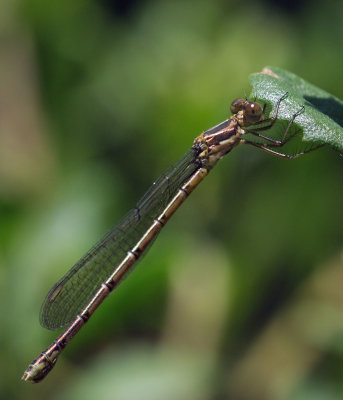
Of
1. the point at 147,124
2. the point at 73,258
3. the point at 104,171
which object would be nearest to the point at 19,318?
the point at 73,258

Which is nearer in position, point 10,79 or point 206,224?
point 206,224

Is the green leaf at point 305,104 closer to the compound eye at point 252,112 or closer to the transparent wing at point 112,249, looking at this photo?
the compound eye at point 252,112

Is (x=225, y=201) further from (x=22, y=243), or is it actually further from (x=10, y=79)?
(x=10, y=79)

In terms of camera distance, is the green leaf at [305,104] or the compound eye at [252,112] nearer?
the green leaf at [305,104]

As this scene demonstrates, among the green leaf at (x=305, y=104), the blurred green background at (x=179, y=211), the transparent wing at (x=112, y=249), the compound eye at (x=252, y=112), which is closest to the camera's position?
the green leaf at (x=305, y=104)

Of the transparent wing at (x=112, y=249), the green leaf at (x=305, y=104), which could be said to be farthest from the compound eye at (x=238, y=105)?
the green leaf at (x=305, y=104)

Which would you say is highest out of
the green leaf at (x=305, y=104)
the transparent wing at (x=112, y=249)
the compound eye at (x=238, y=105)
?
the compound eye at (x=238, y=105)

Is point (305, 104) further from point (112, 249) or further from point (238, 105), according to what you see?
point (112, 249)

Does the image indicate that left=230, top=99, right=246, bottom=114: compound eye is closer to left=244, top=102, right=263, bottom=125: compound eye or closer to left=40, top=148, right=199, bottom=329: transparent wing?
left=244, top=102, right=263, bottom=125: compound eye
